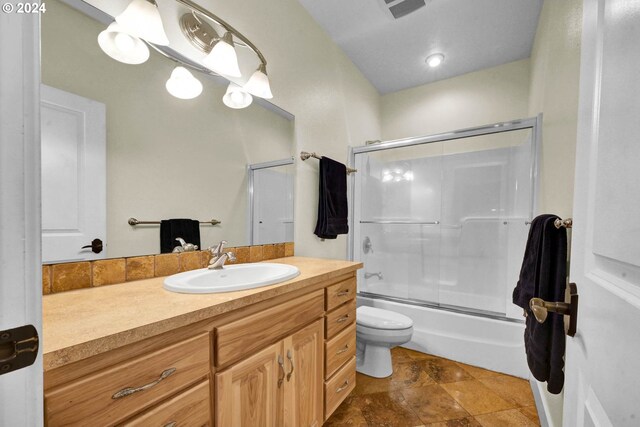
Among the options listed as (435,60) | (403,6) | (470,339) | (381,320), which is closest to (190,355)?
Answer: (381,320)

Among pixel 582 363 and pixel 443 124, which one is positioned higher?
pixel 443 124

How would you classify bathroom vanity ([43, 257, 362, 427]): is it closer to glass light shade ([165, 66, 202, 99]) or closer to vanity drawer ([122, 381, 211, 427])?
vanity drawer ([122, 381, 211, 427])

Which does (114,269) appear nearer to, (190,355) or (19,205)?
(190,355)

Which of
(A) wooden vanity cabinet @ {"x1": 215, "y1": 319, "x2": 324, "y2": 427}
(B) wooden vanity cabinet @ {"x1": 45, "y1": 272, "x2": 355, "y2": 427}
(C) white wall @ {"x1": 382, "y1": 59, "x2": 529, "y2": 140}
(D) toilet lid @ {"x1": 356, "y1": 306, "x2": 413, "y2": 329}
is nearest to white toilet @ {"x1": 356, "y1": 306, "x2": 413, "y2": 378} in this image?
(D) toilet lid @ {"x1": 356, "y1": 306, "x2": 413, "y2": 329}

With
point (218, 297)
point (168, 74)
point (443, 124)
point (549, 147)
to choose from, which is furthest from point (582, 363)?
point (443, 124)

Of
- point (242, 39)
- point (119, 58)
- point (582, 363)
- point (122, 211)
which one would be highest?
point (242, 39)

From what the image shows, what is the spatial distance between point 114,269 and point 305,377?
2.83 ft

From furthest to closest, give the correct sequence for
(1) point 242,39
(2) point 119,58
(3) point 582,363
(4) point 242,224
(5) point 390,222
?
1. (5) point 390,222
2. (4) point 242,224
3. (1) point 242,39
4. (2) point 119,58
5. (3) point 582,363

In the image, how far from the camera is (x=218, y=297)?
823 millimetres

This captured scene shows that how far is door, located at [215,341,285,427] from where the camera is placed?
2.59ft

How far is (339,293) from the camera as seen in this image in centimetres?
133

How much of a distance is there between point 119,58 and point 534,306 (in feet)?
4.88

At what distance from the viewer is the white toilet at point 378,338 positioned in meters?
1.69

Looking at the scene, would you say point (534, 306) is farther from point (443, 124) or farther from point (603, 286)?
point (443, 124)
